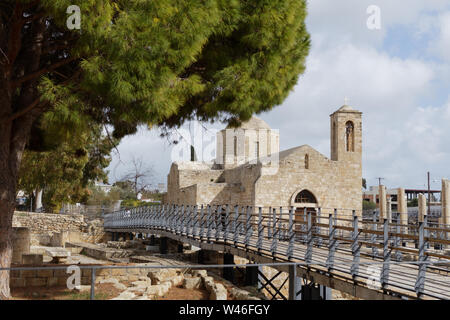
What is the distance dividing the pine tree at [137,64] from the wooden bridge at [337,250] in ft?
8.96

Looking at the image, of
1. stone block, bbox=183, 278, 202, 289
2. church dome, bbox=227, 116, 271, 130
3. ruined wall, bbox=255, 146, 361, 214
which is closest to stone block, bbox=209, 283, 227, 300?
stone block, bbox=183, 278, 202, 289

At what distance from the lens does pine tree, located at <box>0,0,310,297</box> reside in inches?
271

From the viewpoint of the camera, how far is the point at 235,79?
27.6 feet

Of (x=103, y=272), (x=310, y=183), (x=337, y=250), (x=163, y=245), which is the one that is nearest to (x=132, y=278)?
(x=103, y=272)

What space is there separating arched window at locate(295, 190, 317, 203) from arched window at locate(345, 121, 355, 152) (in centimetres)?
322

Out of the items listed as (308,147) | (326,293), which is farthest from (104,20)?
(308,147)

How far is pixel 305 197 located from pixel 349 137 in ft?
13.2

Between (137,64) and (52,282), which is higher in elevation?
(137,64)

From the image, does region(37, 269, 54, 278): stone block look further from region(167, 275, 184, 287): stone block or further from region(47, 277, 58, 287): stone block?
region(167, 275, 184, 287): stone block

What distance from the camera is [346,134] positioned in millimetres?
25359

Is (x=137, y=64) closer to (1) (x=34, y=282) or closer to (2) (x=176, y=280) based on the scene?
(2) (x=176, y=280)

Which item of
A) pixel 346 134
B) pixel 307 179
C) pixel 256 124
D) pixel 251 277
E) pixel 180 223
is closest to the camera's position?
pixel 251 277

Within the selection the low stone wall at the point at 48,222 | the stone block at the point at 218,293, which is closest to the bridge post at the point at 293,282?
the stone block at the point at 218,293

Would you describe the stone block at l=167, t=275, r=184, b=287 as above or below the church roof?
below
